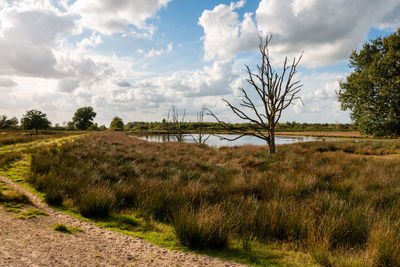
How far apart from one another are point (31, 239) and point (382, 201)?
7310 millimetres

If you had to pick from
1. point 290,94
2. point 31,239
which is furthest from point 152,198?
point 290,94

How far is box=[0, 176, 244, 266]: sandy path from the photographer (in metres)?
2.64

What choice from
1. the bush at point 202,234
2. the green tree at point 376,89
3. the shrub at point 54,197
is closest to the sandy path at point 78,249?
the bush at point 202,234

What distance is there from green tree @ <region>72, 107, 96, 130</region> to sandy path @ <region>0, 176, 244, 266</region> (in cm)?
10423

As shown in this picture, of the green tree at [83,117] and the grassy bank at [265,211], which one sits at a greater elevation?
the green tree at [83,117]

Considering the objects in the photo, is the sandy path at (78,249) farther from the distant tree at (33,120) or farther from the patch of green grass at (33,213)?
the distant tree at (33,120)

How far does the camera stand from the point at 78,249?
295 cm

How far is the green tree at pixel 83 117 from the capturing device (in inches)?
3711

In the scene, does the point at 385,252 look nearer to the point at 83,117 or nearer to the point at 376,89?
the point at 376,89

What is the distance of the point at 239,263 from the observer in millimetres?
2842

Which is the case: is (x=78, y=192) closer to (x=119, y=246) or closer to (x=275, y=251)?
(x=119, y=246)

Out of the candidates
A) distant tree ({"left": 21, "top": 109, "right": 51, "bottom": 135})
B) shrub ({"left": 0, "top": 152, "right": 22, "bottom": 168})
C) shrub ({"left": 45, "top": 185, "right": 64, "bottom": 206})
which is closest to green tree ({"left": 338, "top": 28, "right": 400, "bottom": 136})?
shrub ({"left": 45, "top": 185, "right": 64, "bottom": 206})


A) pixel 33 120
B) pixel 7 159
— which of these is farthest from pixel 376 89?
pixel 33 120

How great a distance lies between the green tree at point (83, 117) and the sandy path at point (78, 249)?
10423cm
